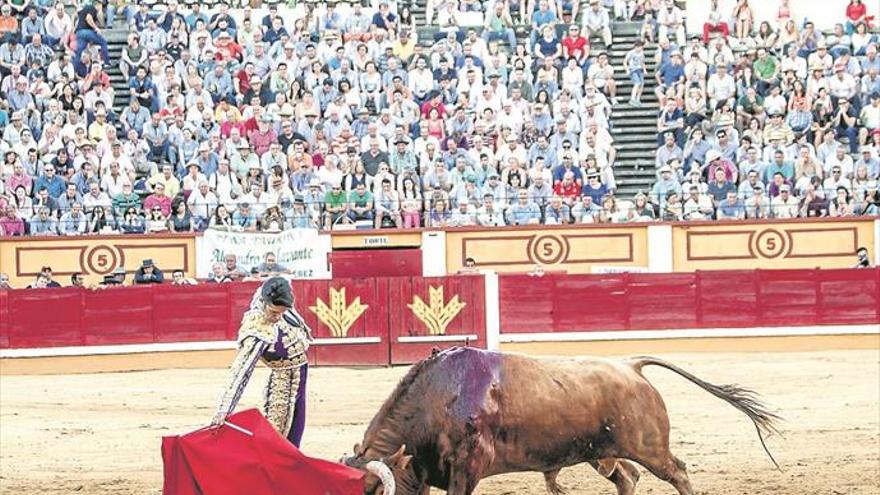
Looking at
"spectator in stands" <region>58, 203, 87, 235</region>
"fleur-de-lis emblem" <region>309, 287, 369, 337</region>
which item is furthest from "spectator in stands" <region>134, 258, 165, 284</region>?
"fleur-de-lis emblem" <region>309, 287, 369, 337</region>

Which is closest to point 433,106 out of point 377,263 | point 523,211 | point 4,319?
point 523,211

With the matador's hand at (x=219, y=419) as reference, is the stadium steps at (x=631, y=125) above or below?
above

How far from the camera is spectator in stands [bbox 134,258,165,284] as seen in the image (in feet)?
57.8

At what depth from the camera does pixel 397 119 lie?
18.9 meters

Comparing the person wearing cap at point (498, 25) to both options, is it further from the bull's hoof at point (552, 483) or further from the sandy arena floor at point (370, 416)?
the bull's hoof at point (552, 483)

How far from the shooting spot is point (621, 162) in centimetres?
1966

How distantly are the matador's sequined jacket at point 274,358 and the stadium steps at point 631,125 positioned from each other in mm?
12686

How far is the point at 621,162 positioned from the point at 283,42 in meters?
4.37

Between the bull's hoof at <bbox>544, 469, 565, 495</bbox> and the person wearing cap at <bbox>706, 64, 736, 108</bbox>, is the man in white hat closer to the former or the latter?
the person wearing cap at <bbox>706, 64, 736, 108</bbox>

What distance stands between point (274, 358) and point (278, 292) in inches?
14.4

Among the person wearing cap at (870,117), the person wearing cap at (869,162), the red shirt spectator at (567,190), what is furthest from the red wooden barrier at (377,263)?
the person wearing cap at (870,117)

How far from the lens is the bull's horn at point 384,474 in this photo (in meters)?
6.75

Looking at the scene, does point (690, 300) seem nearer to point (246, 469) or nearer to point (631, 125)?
point (631, 125)

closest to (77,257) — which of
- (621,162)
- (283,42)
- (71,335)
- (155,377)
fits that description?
(71,335)
